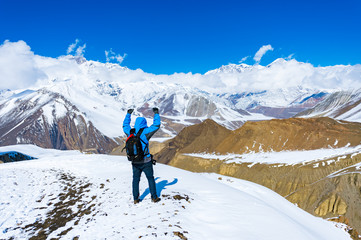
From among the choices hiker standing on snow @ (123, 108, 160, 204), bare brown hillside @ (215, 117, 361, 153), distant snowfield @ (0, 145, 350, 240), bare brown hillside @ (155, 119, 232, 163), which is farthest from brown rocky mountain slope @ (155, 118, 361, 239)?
hiker standing on snow @ (123, 108, 160, 204)

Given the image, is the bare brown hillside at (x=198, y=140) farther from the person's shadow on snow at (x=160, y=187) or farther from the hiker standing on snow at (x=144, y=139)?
the hiker standing on snow at (x=144, y=139)

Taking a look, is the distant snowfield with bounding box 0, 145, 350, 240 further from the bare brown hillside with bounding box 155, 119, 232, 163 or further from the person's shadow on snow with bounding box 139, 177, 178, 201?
the bare brown hillside with bounding box 155, 119, 232, 163

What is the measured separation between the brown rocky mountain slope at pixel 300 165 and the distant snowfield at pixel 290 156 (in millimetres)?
2290

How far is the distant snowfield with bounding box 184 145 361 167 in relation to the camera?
192 feet

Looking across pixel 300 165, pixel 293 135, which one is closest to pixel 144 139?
pixel 300 165

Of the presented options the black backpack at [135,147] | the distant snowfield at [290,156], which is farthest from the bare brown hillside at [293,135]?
the black backpack at [135,147]

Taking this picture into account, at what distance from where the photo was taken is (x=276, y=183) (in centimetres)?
5578

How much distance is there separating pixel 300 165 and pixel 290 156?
31.7 ft

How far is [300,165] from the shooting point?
187 ft

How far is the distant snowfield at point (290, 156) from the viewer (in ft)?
192

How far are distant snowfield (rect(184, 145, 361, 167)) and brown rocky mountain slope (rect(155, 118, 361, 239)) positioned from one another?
229 centimetres

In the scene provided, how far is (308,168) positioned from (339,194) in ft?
35.6

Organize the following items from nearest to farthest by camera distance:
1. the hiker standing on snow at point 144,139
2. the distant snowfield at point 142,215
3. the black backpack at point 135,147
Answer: the distant snowfield at point 142,215 < the black backpack at point 135,147 < the hiker standing on snow at point 144,139

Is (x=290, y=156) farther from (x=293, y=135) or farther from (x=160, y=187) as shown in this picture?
(x=160, y=187)
